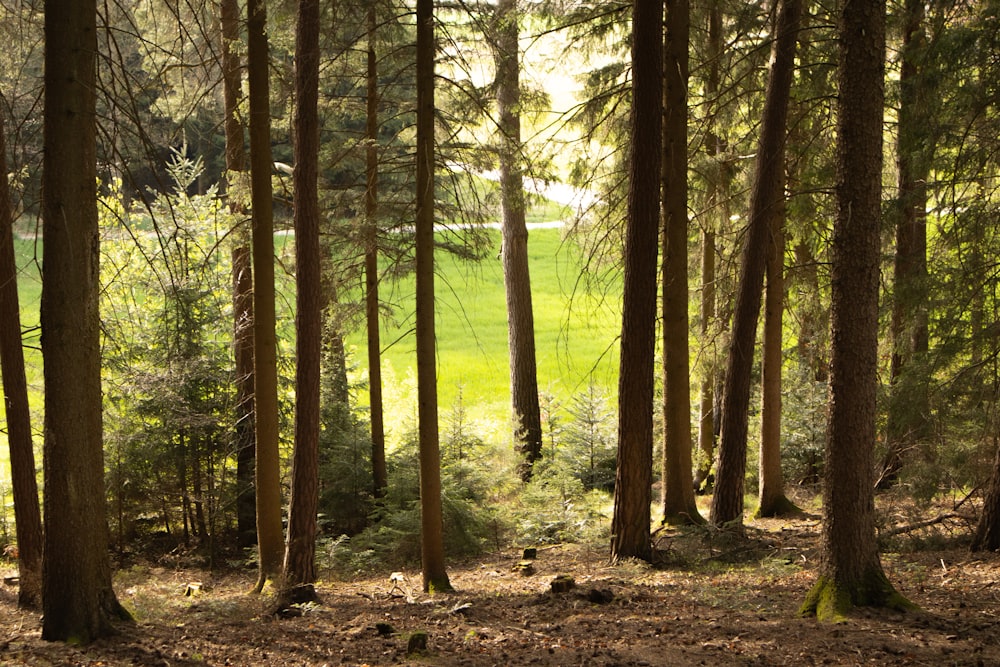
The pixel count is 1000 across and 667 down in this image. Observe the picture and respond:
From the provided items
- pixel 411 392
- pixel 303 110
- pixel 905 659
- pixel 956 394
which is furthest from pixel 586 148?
pixel 411 392

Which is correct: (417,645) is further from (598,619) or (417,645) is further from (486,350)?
(486,350)

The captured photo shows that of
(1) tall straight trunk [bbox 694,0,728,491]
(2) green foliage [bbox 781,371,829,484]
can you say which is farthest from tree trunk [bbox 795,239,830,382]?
(1) tall straight trunk [bbox 694,0,728,491]

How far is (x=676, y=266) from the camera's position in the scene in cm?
1154

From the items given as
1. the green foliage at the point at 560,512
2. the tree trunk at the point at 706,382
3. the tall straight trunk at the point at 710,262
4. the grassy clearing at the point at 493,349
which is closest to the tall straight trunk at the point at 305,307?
the green foliage at the point at 560,512

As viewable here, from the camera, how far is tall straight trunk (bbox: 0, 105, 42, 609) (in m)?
9.99

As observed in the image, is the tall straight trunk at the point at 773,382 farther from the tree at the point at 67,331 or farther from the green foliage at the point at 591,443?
the tree at the point at 67,331

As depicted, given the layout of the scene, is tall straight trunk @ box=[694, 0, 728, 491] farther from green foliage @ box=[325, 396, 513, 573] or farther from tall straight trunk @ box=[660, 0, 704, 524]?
green foliage @ box=[325, 396, 513, 573]

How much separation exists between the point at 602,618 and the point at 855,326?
3516 mm

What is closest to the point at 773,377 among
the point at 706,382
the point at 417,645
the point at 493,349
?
the point at 706,382

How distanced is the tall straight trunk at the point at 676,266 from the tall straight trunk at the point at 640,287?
1.87m

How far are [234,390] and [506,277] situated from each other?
6.70 meters

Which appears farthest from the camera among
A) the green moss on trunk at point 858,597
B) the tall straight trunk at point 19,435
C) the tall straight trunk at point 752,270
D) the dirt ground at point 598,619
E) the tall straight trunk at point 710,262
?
the tall straight trunk at point 710,262

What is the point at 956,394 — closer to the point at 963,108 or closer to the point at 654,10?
the point at 963,108

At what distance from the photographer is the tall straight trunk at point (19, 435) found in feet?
32.8
